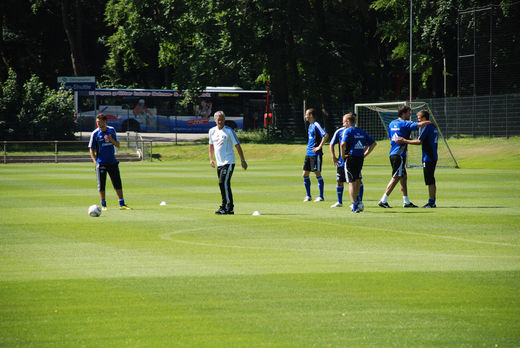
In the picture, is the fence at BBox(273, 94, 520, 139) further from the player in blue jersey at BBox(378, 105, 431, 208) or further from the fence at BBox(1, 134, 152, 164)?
the player in blue jersey at BBox(378, 105, 431, 208)

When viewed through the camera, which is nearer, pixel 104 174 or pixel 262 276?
pixel 262 276

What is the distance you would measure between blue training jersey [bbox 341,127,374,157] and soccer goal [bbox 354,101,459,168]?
12154 mm

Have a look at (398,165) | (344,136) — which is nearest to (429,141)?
(398,165)

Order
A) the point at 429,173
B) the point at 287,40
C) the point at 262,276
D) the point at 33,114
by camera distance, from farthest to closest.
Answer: the point at 287,40 → the point at 33,114 → the point at 429,173 → the point at 262,276

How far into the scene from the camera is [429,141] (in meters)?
15.7

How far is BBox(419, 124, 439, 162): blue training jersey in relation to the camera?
15.6 m

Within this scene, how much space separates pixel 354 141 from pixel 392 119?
2505cm

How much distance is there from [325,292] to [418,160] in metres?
29.3

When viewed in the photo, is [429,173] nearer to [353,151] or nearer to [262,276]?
[353,151]

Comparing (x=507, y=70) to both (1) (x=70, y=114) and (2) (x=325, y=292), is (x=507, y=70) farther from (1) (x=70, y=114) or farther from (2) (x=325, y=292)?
(2) (x=325, y=292)

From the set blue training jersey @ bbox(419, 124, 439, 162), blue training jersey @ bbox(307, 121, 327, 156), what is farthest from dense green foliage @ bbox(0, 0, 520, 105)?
blue training jersey @ bbox(419, 124, 439, 162)

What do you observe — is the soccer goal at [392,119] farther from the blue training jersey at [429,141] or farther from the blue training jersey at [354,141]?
the blue training jersey at [354,141]

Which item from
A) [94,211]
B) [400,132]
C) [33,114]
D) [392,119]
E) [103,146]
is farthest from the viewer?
[33,114]

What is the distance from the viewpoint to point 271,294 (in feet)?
23.3
